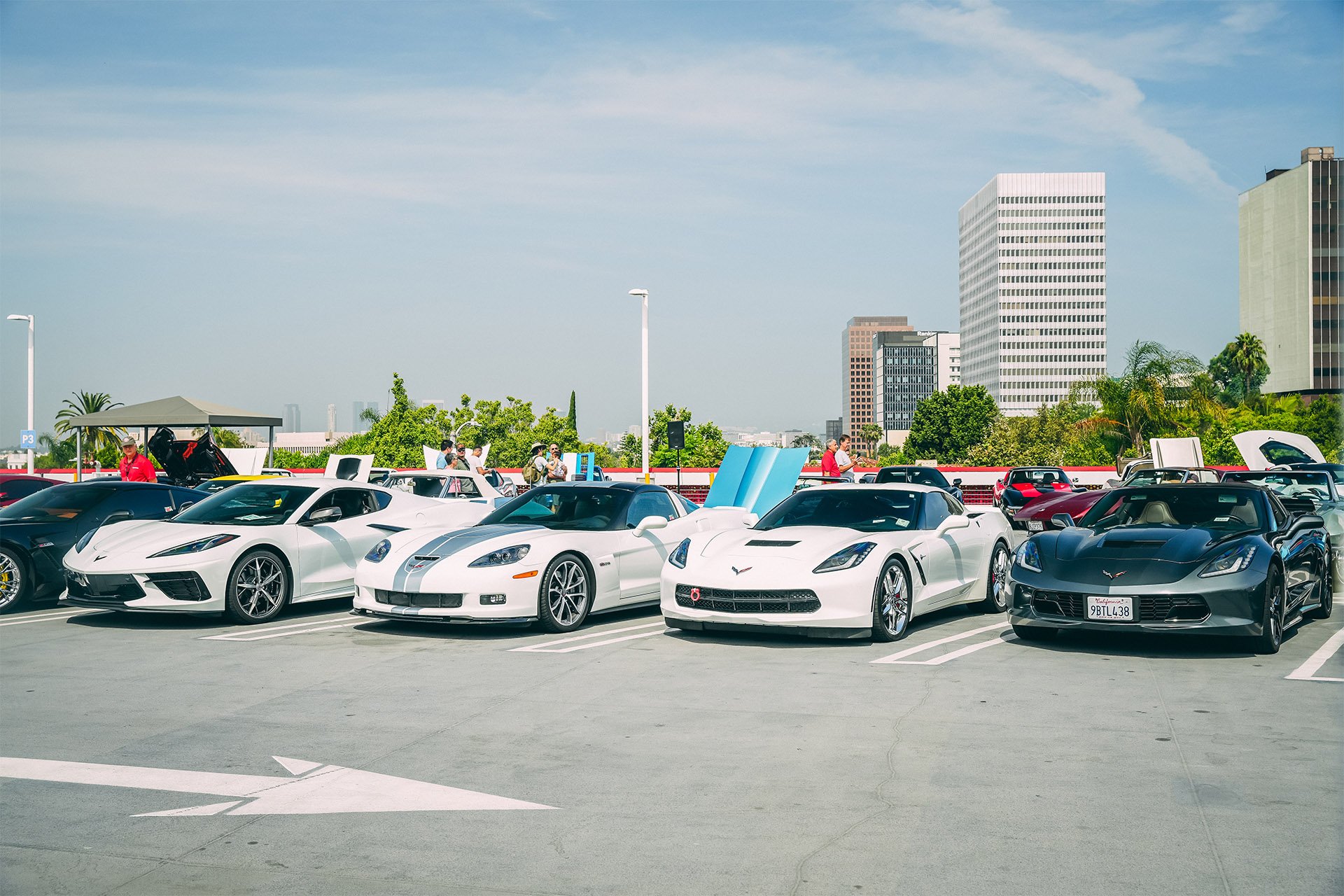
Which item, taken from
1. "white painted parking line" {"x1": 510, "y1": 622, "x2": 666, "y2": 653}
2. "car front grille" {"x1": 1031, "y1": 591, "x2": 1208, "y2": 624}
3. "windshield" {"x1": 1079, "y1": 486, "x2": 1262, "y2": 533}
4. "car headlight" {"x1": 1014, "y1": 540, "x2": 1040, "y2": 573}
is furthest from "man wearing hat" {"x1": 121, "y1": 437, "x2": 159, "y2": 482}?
"car front grille" {"x1": 1031, "y1": 591, "x2": 1208, "y2": 624}

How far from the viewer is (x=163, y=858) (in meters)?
3.94

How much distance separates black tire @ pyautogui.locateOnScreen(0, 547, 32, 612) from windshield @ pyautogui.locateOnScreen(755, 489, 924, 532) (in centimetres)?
715

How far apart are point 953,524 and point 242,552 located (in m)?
6.28

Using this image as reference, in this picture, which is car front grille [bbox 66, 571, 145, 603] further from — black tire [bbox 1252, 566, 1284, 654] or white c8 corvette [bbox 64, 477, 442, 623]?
black tire [bbox 1252, 566, 1284, 654]

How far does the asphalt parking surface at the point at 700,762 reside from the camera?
3.83 meters

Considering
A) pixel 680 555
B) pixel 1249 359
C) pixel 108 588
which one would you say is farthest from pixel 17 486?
pixel 1249 359

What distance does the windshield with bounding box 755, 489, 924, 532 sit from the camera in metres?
9.67

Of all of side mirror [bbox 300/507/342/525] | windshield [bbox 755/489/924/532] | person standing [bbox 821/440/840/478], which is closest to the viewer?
windshield [bbox 755/489/924/532]

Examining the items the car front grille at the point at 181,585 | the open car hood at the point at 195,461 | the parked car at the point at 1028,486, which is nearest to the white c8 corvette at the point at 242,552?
the car front grille at the point at 181,585

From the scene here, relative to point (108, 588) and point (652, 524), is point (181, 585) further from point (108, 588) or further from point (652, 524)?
point (652, 524)

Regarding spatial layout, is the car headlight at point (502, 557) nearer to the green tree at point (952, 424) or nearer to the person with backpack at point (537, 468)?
the person with backpack at point (537, 468)

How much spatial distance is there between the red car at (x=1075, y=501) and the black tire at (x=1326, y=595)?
7.79 m

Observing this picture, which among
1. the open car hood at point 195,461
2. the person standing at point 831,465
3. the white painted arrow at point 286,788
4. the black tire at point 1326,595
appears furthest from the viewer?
the person standing at point 831,465

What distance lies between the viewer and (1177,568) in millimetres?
7910
